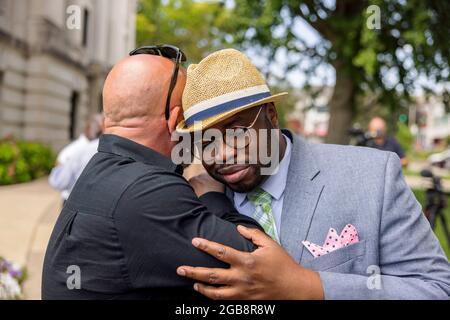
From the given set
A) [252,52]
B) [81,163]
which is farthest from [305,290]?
[252,52]

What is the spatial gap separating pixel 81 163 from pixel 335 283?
4925 mm

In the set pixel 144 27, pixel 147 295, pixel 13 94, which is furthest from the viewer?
pixel 144 27

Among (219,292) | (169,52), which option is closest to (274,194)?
(219,292)

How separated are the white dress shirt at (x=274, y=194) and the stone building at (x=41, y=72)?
1409cm

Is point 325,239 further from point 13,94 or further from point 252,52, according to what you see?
point 13,94

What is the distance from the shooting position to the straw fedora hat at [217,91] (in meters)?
2.04

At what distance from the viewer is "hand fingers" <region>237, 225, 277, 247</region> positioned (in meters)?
1.83

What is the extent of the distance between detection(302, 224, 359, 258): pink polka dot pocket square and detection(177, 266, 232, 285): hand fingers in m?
0.45

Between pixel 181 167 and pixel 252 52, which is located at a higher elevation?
pixel 252 52

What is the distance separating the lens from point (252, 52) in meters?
16.1

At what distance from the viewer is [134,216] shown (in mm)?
1771

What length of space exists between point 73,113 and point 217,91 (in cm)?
2292

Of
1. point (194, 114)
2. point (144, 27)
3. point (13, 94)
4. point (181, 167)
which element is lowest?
point (181, 167)

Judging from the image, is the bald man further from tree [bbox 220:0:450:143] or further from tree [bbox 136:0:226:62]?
tree [bbox 136:0:226:62]
